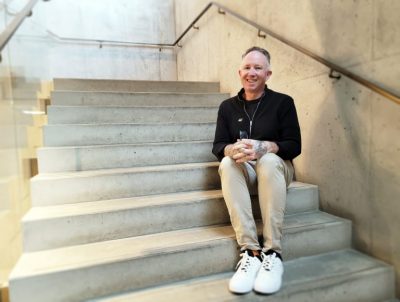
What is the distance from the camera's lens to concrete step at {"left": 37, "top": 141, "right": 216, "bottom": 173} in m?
1.95

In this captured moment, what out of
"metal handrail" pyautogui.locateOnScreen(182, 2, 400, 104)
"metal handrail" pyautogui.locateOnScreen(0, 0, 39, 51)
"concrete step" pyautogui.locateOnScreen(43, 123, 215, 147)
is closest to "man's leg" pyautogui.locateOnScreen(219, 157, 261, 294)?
"metal handrail" pyautogui.locateOnScreen(182, 2, 400, 104)

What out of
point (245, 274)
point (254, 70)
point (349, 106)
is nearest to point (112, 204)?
point (245, 274)

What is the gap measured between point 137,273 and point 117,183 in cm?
62

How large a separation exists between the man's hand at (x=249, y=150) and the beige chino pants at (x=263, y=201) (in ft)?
0.12

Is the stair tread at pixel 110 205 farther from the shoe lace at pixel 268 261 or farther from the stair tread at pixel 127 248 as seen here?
the shoe lace at pixel 268 261

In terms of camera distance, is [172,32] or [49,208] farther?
[172,32]

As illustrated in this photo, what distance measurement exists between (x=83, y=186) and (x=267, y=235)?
108 centimetres

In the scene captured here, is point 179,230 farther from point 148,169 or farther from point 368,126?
point 368,126

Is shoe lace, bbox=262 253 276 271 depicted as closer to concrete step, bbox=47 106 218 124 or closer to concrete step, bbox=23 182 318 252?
concrete step, bbox=23 182 318 252

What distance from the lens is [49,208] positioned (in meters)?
1.66

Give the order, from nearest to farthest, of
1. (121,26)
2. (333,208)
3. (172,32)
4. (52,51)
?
(333,208)
(52,51)
(121,26)
(172,32)

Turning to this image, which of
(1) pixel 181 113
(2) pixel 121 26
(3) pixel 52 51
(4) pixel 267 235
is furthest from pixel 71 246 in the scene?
(2) pixel 121 26

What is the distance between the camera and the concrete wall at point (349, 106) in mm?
1522

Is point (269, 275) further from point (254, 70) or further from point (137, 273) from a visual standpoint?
point (254, 70)
